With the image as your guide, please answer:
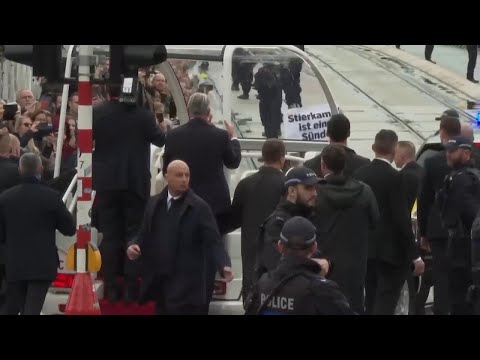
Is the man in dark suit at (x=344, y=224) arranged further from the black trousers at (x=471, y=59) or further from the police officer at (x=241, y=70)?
the black trousers at (x=471, y=59)

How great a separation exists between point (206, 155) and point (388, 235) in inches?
65.4

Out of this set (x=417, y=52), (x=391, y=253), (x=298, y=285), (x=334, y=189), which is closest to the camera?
(x=298, y=285)

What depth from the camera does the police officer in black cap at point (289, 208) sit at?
997 centimetres

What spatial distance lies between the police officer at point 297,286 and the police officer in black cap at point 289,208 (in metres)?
1.47

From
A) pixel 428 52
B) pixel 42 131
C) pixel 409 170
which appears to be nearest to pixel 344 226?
pixel 409 170

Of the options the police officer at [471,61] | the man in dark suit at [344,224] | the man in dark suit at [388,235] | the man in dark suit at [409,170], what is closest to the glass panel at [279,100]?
the man in dark suit at [409,170]

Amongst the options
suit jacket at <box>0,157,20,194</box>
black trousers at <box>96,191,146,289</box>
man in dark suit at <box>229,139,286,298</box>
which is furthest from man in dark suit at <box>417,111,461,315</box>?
suit jacket at <box>0,157,20,194</box>

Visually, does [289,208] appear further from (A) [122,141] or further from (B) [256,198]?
(A) [122,141]

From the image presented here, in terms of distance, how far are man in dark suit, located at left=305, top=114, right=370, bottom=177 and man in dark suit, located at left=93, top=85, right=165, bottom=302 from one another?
1383mm

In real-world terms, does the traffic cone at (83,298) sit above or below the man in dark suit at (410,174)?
A: below
